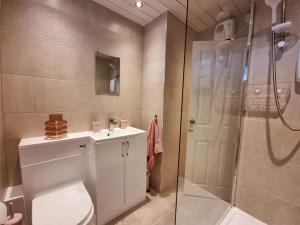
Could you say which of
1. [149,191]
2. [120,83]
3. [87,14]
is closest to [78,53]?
[87,14]

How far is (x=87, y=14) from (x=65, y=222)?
6.22ft

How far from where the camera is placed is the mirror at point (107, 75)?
1.61 metres

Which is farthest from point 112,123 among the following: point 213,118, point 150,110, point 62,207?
point 213,118

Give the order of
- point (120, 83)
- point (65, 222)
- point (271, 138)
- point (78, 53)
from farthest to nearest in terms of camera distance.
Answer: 1. point (120, 83)
2. point (78, 53)
3. point (271, 138)
4. point (65, 222)

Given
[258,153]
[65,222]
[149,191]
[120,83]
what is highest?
[120,83]

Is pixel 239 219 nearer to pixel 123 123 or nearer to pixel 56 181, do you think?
pixel 123 123

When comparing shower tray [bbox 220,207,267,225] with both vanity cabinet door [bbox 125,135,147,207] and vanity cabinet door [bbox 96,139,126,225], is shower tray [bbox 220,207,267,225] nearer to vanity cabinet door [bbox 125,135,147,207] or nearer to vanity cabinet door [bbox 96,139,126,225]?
vanity cabinet door [bbox 125,135,147,207]

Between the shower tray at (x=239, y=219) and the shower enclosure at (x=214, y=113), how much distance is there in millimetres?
54

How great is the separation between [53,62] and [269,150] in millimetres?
2184

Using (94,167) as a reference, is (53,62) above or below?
above

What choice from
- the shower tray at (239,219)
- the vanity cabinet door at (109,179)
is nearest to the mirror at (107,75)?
the vanity cabinet door at (109,179)

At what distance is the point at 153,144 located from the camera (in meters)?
1.74

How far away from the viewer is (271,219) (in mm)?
1207

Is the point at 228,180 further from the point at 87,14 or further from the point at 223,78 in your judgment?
the point at 87,14
